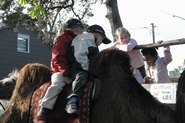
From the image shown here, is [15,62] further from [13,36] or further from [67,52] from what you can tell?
[67,52]

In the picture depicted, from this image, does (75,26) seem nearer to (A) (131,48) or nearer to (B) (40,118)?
(B) (40,118)

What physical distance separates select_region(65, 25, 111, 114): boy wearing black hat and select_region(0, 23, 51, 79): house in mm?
24728

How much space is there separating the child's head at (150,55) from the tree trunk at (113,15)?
3801 mm

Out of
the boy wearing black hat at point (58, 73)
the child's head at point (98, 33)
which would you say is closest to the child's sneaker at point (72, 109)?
the boy wearing black hat at point (58, 73)

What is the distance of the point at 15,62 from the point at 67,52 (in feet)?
85.2

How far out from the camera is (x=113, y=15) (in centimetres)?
1053

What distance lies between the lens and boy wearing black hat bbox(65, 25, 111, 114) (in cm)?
472

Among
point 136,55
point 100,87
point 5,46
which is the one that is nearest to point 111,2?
point 136,55

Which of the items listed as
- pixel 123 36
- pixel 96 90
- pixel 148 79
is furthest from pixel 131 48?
pixel 96 90

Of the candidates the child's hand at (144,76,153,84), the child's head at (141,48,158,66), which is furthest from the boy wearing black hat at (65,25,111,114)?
the child's hand at (144,76,153,84)

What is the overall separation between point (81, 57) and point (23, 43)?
28.5 meters

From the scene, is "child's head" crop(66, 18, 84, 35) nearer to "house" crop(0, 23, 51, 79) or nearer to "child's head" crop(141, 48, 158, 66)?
"child's head" crop(141, 48, 158, 66)

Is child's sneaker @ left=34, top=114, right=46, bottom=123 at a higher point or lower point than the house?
lower

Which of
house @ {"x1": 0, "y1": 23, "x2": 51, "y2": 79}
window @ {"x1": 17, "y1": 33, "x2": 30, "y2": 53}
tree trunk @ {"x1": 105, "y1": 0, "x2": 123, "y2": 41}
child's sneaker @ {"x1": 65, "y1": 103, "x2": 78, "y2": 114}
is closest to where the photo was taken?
child's sneaker @ {"x1": 65, "y1": 103, "x2": 78, "y2": 114}
